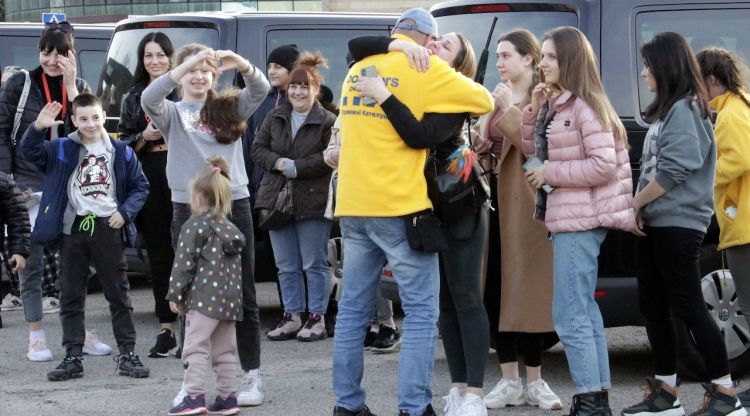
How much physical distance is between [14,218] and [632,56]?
374 centimetres

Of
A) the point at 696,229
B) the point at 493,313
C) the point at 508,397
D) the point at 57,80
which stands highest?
the point at 57,80

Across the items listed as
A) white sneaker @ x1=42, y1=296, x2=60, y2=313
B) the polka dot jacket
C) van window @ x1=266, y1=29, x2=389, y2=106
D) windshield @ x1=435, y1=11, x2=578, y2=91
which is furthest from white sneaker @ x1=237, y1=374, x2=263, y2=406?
white sneaker @ x1=42, y1=296, x2=60, y2=313

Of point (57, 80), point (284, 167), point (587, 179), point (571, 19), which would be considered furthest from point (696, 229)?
point (57, 80)

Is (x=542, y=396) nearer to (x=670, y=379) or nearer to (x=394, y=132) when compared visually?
(x=670, y=379)

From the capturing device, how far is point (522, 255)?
632cm

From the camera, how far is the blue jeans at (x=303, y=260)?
853 centimetres

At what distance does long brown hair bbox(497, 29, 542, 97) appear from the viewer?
20.6ft

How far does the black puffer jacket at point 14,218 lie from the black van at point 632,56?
2.92m

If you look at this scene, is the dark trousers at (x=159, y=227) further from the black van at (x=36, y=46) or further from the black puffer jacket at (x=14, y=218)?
the black van at (x=36, y=46)

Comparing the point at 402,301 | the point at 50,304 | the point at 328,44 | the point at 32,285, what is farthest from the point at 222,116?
the point at 50,304

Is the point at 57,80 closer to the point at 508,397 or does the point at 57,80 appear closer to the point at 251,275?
the point at 251,275

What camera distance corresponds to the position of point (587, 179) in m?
5.62

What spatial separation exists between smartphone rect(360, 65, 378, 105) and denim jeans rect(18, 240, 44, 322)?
3.32m

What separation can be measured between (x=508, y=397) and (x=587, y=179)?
135 cm
